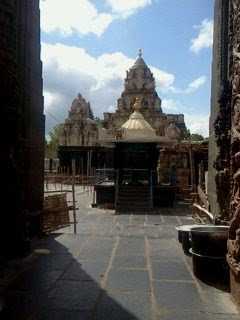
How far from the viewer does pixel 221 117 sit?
24.2 ft

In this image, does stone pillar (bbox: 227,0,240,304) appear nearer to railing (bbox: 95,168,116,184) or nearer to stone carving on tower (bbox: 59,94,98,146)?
railing (bbox: 95,168,116,184)

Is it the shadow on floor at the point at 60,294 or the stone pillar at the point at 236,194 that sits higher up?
the stone pillar at the point at 236,194

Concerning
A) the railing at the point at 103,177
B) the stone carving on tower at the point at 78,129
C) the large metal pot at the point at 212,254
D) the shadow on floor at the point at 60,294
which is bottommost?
the shadow on floor at the point at 60,294

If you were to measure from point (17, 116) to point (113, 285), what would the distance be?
3.22 m

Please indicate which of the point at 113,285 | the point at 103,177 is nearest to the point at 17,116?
the point at 113,285

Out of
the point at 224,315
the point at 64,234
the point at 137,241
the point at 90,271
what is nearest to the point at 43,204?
the point at 64,234

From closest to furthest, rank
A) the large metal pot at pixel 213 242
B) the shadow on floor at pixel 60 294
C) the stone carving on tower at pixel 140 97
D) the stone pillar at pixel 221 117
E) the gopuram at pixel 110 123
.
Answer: the shadow on floor at pixel 60 294 → the large metal pot at pixel 213 242 → the stone pillar at pixel 221 117 → the gopuram at pixel 110 123 → the stone carving on tower at pixel 140 97

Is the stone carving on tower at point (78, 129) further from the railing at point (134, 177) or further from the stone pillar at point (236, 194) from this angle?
the stone pillar at point (236, 194)

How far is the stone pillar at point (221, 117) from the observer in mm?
7289

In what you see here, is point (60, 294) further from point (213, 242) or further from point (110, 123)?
point (110, 123)

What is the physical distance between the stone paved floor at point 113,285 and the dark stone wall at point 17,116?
0.69 meters

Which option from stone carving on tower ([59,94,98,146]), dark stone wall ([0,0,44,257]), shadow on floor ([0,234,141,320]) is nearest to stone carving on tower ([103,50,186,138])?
stone carving on tower ([59,94,98,146])

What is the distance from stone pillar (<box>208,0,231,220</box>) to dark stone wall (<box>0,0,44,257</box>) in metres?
3.87

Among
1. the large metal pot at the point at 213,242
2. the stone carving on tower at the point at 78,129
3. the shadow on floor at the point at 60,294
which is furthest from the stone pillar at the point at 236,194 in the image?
the stone carving on tower at the point at 78,129
